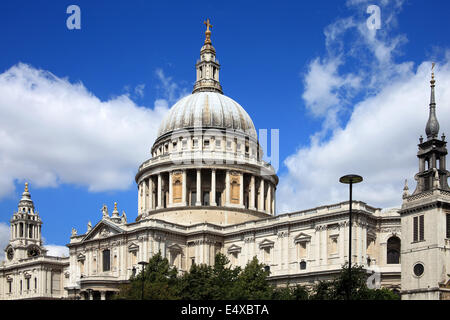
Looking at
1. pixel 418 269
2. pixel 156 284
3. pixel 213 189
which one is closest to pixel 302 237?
pixel 418 269

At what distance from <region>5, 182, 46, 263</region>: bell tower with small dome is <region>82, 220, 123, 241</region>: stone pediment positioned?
39738 mm

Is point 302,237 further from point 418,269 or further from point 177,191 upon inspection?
point 177,191

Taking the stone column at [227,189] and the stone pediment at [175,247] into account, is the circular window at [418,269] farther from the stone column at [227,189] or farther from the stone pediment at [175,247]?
the stone column at [227,189]

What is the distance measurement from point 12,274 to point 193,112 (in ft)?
166

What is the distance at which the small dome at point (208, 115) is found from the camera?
11200 centimetres

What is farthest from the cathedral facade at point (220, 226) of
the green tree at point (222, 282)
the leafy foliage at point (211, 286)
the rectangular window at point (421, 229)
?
the green tree at point (222, 282)

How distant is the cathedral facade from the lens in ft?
237

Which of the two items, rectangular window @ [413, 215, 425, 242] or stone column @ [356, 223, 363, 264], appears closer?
rectangular window @ [413, 215, 425, 242]

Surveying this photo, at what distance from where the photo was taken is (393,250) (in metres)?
82.5

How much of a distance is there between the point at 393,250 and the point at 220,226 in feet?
82.3

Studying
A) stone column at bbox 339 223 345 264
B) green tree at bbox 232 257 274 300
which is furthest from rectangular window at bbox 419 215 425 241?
green tree at bbox 232 257 274 300

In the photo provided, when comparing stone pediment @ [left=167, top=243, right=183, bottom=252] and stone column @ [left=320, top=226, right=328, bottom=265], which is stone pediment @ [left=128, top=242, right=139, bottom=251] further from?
stone column @ [left=320, top=226, right=328, bottom=265]
